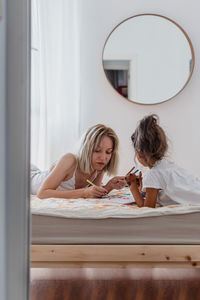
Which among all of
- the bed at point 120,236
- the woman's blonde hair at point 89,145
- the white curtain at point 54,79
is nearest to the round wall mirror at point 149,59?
the white curtain at point 54,79

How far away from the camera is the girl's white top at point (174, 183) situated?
1.18 metres

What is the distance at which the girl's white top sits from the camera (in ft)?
3.87

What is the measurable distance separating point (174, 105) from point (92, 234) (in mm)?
1240

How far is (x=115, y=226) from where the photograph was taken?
3.31 ft

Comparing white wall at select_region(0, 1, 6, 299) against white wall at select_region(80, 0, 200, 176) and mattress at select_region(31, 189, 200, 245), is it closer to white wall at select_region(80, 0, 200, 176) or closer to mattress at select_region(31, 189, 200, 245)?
mattress at select_region(31, 189, 200, 245)

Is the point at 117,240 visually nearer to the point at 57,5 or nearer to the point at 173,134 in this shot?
the point at 173,134

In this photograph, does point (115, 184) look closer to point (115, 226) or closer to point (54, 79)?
point (115, 226)

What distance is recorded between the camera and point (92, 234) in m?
1.01

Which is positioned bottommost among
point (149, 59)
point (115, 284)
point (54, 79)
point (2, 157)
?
point (115, 284)

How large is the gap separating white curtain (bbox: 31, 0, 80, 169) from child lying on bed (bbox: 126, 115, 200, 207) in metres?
0.85

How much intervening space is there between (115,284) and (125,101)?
1.11 m

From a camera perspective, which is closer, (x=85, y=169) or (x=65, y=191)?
(x=65, y=191)

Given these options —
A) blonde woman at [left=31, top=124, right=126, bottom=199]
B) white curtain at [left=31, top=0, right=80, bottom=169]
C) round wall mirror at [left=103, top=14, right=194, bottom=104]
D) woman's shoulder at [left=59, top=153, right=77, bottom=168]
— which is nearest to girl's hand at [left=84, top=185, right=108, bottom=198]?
blonde woman at [left=31, top=124, right=126, bottom=199]

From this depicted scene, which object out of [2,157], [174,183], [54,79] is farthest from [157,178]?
[54,79]
